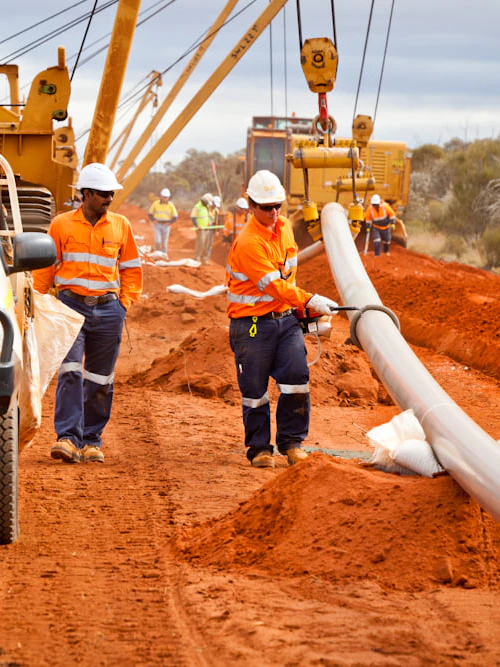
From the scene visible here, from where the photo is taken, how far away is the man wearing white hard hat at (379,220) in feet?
95.7

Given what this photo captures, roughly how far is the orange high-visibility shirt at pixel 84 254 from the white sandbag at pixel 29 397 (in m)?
1.20

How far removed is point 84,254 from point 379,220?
22.3 m

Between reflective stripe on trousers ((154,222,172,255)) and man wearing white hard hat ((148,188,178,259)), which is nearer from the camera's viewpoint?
man wearing white hard hat ((148,188,178,259))

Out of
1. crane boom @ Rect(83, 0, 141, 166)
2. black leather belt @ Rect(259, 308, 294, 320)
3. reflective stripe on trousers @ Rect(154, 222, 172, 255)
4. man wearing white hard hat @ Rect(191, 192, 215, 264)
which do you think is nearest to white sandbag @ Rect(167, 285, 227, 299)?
crane boom @ Rect(83, 0, 141, 166)

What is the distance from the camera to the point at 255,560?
5.44 metres

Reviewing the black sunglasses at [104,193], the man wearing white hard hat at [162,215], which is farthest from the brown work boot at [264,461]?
the man wearing white hard hat at [162,215]

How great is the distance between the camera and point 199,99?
19.4 metres

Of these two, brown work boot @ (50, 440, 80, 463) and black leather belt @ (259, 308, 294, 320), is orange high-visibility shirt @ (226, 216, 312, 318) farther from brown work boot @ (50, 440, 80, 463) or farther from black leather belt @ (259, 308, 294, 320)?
brown work boot @ (50, 440, 80, 463)

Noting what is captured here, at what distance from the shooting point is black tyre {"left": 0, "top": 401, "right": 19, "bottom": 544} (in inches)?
215

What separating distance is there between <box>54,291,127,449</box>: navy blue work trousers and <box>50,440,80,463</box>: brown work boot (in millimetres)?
70

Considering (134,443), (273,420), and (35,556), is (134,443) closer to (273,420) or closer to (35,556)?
(273,420)

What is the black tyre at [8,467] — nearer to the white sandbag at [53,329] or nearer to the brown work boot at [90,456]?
the white sandbag at [53,329]

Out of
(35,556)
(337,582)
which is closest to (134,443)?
(35,556)

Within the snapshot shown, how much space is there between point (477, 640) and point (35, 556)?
2.41m
